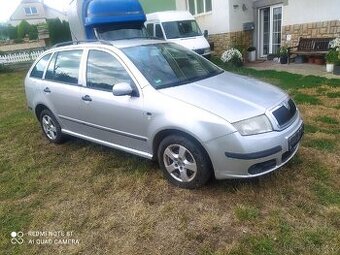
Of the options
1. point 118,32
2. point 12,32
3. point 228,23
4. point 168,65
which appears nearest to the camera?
point 168,65

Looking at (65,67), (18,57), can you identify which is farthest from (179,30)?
(18,57)

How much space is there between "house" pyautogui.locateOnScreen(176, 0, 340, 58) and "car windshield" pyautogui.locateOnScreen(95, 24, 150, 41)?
179 inches

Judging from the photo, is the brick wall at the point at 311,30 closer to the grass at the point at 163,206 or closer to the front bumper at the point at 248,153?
the grass at the point at 163,206

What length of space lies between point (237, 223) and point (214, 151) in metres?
→ 0.72

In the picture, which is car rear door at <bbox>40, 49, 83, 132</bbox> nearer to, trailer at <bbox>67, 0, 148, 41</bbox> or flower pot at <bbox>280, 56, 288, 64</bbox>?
trailer at <bbox>67, 0, 148, 41</bbox>

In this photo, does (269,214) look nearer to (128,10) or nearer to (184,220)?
(184,220)

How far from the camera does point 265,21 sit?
13.6 metres

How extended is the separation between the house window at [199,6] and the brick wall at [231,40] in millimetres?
1327

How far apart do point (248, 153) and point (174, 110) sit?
88 centimetres

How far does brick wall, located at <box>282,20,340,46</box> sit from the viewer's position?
35.5 feet

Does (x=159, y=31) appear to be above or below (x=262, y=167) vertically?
above

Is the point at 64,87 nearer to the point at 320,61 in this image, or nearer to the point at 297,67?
the point at 297,67

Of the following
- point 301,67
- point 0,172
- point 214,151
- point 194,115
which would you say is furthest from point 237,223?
point 301,67

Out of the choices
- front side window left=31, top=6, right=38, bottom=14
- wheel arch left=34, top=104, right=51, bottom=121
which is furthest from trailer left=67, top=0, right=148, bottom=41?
front side window left=31, top=6, right=38, bottom=14
